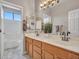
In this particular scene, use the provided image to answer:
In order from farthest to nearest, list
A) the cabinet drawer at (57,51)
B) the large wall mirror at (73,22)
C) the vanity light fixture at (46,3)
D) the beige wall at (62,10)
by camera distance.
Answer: the vanity light fixture at (46,3) < the beige wall at (62,10) < the large wall mirror at (73,22) < the cabinet drawer at (57,51)

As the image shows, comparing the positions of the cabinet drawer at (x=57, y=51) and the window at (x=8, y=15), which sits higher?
the window at (x=8, y=15)

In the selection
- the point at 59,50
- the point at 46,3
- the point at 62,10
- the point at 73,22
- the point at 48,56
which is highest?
the point at 46,3

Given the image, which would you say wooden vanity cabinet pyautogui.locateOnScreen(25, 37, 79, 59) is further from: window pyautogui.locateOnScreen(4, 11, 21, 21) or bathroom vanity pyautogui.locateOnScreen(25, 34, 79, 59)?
window pyautogui.locateOnScreen(4, 11, 21, 21)

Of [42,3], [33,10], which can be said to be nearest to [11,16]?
[33,10]

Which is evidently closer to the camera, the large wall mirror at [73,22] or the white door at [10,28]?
the large wall mirror at [73,22]

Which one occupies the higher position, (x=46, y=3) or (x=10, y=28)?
(x=46, y=3)

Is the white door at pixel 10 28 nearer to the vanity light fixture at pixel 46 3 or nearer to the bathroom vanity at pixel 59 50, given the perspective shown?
the vanity light fixture at pixel 46 3

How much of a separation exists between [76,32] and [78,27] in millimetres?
125

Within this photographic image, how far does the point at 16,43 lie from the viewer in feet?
16.7

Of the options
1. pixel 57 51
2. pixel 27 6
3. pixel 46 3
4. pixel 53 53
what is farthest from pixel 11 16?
pixel 57 51

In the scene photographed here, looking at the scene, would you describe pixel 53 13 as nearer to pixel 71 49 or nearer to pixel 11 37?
pixel 71 49

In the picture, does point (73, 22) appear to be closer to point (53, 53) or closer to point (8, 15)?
point (53, 53)

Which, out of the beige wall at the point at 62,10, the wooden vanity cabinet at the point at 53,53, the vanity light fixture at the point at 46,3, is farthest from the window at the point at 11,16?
the wooden vanity cabinet at the point at 53,53

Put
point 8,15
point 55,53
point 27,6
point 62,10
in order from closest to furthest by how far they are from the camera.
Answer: point 55,53, point 62,10, point 27,6, point 8,15
